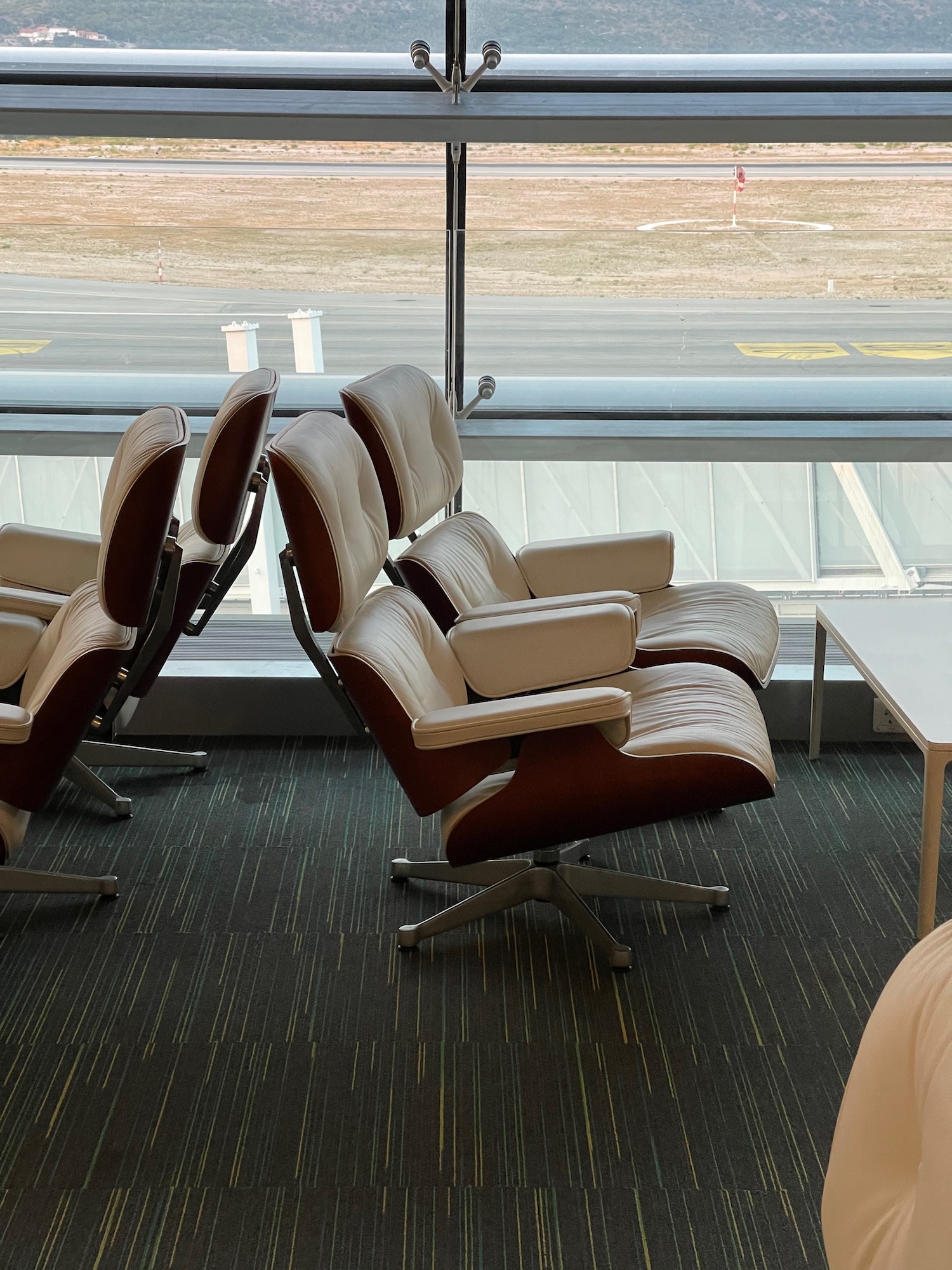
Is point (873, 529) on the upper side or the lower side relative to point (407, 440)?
lower

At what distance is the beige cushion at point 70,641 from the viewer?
2.35 meters

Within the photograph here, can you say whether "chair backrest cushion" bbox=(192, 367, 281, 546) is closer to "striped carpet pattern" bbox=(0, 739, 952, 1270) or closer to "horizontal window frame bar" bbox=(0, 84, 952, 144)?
"striped carpet pattern" bbox=(0, 739, 952, 1270)

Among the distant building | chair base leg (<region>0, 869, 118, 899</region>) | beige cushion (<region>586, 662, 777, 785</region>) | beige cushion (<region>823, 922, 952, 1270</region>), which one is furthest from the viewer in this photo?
the distant building

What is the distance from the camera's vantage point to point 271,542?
3758mm

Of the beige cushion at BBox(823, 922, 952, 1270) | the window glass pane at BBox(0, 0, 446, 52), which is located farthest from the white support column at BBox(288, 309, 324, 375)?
the beige cushion at BBox(823, 922, 952, 1270)

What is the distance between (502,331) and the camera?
3529 millimetres

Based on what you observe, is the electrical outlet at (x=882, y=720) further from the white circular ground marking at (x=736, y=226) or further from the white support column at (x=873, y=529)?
the white circular ground marking at (x=736, y=226)

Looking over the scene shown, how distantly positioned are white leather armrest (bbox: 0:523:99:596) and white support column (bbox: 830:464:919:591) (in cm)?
227

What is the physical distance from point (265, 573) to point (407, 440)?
121 cm

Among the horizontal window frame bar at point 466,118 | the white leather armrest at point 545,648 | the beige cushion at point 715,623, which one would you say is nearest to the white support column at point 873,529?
the beige cushion at point 715,623

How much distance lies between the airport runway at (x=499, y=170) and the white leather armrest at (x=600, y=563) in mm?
1297

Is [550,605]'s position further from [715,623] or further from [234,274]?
[234,274]

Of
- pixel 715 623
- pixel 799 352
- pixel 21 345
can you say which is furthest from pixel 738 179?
pixel 21 345

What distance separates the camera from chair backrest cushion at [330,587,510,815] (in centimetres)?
215
